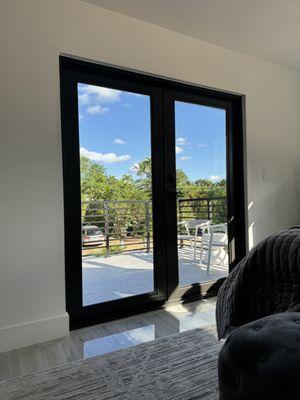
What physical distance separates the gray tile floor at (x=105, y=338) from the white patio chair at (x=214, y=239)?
0.53 metres

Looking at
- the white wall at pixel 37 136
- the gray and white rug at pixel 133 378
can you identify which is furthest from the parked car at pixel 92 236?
the gray and white rug at pixel 133 378

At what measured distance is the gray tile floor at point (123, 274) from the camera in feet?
7.49

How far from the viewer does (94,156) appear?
227 centimetres

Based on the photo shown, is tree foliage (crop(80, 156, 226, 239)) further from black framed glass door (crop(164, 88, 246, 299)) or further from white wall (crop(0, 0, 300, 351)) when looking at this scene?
white wall (crop(0, 0, 300, 351))

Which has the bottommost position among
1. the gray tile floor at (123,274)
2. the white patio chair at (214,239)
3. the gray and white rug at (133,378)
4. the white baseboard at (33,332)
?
the gray and white rug at (133,378)

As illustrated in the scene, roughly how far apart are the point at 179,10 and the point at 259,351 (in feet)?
7.59

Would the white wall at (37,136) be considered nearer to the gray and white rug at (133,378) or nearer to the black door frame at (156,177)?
the black door frame at (156,177)

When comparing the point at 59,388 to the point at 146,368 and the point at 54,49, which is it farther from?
the point at 54,49

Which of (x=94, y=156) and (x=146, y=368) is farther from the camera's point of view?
(x=94, y=156)

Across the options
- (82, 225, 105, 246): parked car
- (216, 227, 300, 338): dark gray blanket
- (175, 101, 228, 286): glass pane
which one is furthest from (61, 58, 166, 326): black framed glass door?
(216, 227, 300, 338): dark gray blanket

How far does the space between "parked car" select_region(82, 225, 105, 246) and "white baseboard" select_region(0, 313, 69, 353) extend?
1.75 feet

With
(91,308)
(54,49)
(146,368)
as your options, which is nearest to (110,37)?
(54,49)

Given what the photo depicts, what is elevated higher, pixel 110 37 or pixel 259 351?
pixel 110 37

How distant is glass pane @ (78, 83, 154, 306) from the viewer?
2.26m
